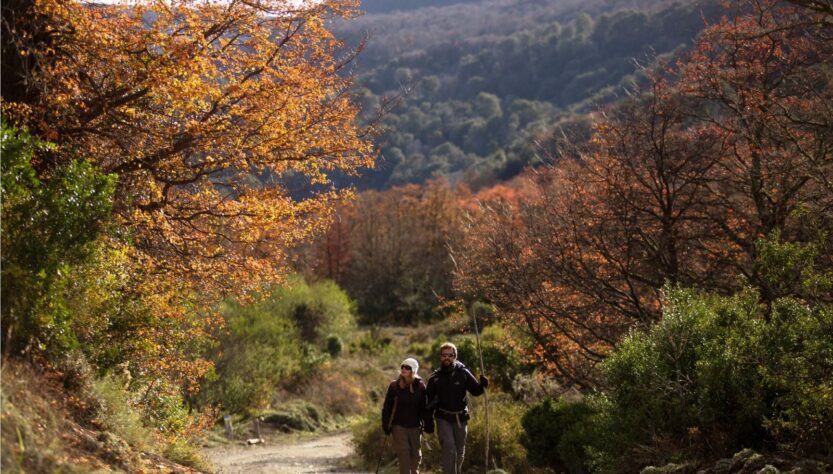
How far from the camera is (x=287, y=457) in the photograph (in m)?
22.1

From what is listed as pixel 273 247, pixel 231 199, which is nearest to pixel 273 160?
pixel 231 199

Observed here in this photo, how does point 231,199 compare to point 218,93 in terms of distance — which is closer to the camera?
point 218,93

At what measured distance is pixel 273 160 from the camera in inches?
468

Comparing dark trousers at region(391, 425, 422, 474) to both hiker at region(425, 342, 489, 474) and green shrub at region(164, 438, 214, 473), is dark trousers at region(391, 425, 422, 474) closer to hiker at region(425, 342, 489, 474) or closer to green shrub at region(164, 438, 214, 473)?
hiker at region(425, 342, 489, 474)

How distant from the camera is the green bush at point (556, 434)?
13.0 meters

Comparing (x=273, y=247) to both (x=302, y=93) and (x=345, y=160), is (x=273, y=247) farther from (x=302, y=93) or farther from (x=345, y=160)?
(x=302, y=93)

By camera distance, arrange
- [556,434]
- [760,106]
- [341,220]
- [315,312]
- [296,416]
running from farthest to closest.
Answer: [315,312] → [296,416] → [341,220] → [760,106] → [556,434]

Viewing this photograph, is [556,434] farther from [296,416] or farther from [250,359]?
[250,359]

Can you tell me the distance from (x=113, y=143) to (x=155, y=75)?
1726mm

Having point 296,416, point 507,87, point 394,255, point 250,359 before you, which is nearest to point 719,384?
point 296,416

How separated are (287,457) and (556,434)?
1076cm

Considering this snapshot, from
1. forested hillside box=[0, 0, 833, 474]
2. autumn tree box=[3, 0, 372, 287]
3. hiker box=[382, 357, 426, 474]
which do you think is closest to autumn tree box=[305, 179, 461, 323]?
forested hillside box=[0, 0, 833, 474]

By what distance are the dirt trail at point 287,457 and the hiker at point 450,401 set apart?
28.6 feet

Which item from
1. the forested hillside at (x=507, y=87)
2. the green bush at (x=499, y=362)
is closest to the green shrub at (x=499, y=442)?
the green bush at (x=499, y=362)
